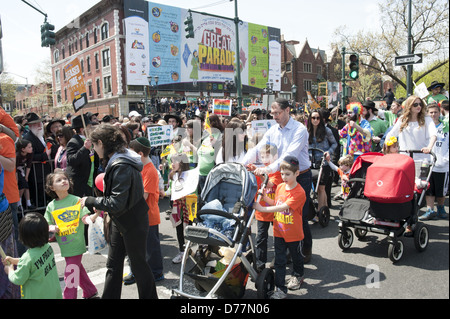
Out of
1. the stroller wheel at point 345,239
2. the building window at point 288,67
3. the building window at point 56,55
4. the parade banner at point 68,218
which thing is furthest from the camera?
the building window at point 288,67

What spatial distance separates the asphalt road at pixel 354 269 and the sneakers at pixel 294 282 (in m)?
0.07

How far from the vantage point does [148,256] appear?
4367mm

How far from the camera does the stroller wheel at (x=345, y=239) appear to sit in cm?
503

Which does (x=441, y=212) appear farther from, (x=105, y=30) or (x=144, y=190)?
(x=105, y=30)

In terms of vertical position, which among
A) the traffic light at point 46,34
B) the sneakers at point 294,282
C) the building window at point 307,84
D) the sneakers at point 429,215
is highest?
the building window at point 307,84

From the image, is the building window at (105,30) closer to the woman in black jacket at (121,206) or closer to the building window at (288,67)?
the building window at (288,67)

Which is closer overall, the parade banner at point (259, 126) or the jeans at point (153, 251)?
the jeans at point (153, 251)

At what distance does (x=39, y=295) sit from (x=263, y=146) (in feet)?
10.2

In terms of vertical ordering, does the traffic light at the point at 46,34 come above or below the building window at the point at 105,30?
below

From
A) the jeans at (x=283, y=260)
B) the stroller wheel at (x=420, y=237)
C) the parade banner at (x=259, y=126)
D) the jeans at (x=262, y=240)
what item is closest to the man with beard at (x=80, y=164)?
the jeans at (x=262, y=240)

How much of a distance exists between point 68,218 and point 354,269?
360 cm

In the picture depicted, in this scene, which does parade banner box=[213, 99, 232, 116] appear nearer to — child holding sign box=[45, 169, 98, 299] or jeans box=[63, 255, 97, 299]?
child holding sign box=[45, 169, 98, 299]
